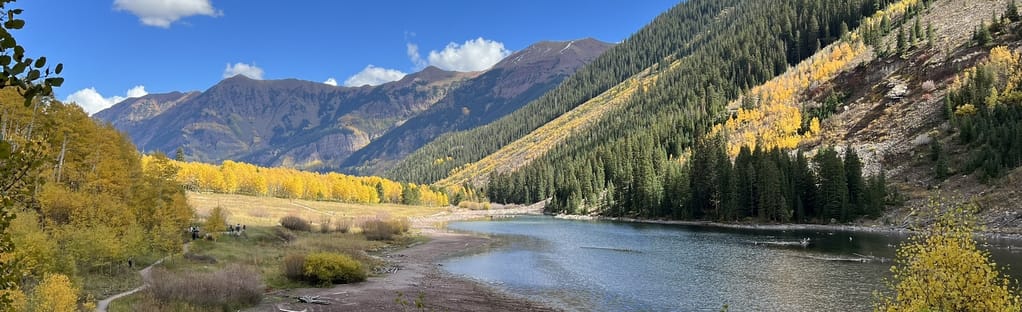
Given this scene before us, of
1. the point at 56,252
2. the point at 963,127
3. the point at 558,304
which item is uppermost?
the point at 963,127

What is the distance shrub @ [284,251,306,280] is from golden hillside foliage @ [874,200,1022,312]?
4189 cm

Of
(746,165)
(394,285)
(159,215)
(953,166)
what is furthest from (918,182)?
(159,215)

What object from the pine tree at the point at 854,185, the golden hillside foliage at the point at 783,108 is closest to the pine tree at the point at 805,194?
the pine tree at the point at 854,185

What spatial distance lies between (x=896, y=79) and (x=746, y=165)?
57.7 metres

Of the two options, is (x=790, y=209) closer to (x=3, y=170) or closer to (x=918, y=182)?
(x=918, y=182)

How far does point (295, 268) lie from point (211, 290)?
41.5ft

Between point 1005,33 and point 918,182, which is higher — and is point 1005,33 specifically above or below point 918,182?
above

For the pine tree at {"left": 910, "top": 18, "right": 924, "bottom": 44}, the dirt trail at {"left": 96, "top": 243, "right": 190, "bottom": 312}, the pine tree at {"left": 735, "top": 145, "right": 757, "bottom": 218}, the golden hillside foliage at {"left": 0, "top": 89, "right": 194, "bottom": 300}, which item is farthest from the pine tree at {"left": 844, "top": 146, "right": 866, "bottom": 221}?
the dirt trail at {"left": 96, "top": 243, "right": 190, "bottom": 312}

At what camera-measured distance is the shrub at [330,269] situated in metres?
45.2

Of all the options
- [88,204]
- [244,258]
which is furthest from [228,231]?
[88,204]

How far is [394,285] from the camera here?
46188mm

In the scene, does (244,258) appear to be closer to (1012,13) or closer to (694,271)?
(694,271)

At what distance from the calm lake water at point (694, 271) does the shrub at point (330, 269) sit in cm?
1187

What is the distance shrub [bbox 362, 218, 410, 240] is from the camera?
89438mm
